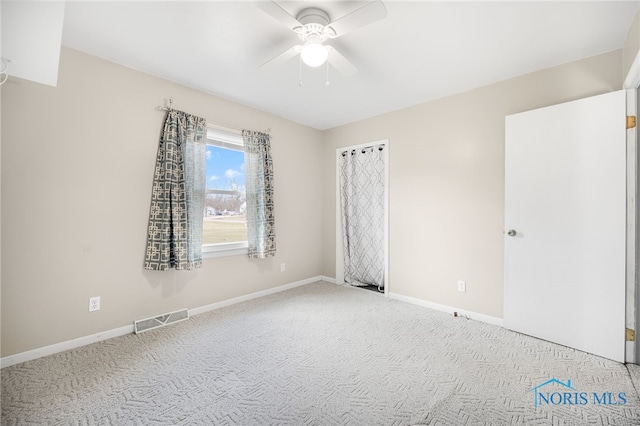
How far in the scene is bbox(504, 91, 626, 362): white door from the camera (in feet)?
6.86

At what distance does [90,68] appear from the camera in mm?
2320

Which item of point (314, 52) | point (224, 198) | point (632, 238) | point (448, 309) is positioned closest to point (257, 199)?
point (224, 198)

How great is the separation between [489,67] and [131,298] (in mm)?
3879

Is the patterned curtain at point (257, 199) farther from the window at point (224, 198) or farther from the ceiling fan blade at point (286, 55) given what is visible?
the ceiling fan blade at point (286, 55)

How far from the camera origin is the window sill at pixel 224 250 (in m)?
3.12

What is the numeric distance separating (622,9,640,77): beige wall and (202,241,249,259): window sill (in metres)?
3.72

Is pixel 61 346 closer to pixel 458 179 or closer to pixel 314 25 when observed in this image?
pixel 314 25

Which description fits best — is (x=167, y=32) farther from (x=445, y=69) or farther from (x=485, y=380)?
(x=485, y=380)

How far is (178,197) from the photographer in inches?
108

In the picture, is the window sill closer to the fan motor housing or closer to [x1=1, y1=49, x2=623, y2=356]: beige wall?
[x1=1, y1=49, x2=623, y2=356]: beige wall

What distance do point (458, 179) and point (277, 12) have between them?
2.42m

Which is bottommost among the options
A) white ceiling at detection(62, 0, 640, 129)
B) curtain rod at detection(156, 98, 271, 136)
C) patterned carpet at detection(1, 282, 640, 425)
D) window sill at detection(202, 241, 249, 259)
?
patterned carpet at detection(1, 282, 640, 425)

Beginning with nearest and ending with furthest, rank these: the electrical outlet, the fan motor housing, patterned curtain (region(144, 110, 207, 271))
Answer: the fan motor housing, the electrical outlet, patterned curtain (region(144, 110, 207, 271))

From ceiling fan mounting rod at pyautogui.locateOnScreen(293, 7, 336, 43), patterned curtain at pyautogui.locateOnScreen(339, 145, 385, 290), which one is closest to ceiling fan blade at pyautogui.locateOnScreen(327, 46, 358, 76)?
ceiling fan mounting rod at pyautogui.locateOnScreen(293, 7, 336, 43)
